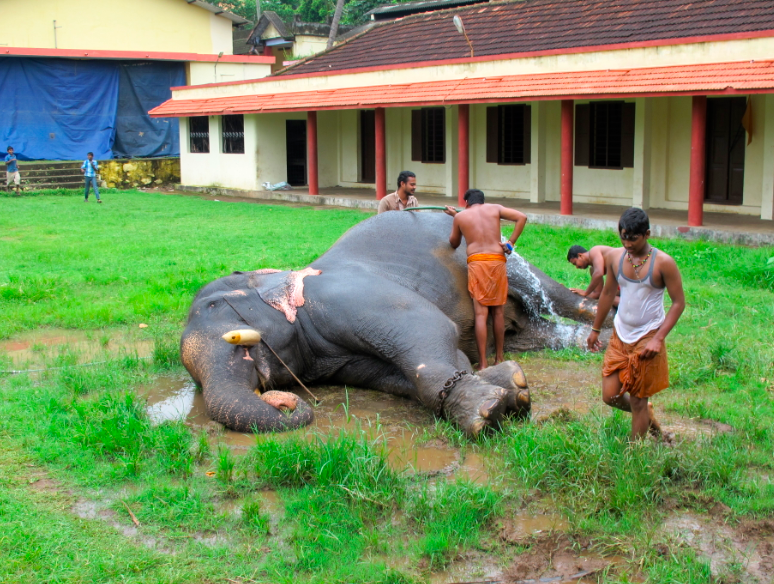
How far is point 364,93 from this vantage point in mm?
19234

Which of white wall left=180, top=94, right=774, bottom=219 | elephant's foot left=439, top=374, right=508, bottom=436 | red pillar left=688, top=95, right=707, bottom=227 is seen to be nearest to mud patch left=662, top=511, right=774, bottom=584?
elephant's foot left=439, top=374, right=508, bottom=436

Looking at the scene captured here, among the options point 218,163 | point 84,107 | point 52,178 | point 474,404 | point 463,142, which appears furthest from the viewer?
point 84,107

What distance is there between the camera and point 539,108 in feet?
58.3

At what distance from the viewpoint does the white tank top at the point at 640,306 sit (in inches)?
165

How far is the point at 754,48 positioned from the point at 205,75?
22.0 meters

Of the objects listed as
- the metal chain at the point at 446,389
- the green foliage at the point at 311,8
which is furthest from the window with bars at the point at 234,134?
the metal chain at the point at 446,389

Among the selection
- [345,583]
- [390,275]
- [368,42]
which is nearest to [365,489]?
[345,583]

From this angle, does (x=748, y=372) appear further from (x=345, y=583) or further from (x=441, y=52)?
(x=441, y=52)

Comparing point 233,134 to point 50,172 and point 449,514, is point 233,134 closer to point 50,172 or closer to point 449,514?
point 50,172

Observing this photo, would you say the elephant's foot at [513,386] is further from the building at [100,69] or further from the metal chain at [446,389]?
the building at [100,69]

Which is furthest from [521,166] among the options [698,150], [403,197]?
[403,197]

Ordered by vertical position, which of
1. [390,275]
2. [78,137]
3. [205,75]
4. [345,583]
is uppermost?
[205,75]

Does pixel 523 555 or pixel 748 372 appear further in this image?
pixel 748 372

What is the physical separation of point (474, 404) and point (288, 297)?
1583mm
